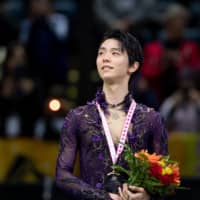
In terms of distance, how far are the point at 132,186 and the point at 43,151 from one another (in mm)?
5740

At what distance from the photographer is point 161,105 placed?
1322 centimetres

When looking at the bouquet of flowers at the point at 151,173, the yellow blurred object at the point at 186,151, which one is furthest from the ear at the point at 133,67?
the yellow blurred object at the point at 186,151

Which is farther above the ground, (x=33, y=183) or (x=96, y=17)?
(x=96, y=17)

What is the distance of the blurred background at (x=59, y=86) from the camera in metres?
12.5

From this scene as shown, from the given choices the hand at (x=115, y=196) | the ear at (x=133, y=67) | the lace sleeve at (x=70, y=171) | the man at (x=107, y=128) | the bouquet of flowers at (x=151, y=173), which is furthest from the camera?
the ear at (x=133, y=67)

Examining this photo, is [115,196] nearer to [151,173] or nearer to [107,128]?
[151,173]

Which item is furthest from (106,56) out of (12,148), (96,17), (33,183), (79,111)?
(96,17)

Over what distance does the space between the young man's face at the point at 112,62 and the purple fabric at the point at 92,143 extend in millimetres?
275

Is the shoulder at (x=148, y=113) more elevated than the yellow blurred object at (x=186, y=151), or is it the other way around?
the shoulder at (x=148, y=113)

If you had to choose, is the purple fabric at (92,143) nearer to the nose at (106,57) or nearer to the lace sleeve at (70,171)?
the lace sleeve at (70,171)

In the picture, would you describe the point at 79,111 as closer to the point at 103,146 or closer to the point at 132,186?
the point at 103,146

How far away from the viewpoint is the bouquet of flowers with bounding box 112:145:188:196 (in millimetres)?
6926

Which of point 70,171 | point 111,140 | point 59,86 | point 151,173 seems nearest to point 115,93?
point 111,140

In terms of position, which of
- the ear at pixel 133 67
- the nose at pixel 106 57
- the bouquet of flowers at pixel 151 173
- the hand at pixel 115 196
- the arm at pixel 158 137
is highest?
the nose at pixel 106 57
